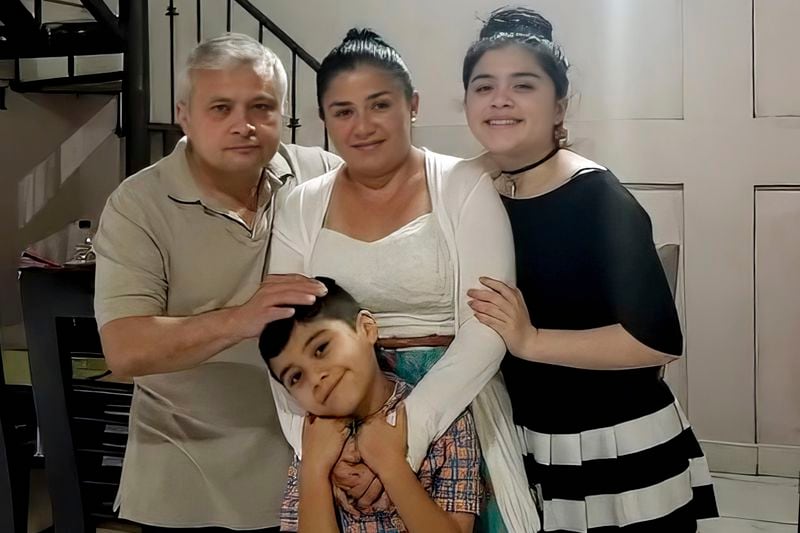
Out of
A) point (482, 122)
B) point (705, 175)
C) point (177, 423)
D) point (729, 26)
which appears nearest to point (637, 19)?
point (729, 26)

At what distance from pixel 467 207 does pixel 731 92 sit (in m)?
1.30

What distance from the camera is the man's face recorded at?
122 cm

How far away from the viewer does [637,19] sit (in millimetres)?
1717

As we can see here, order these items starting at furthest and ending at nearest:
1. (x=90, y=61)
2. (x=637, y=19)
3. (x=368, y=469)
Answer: (x=90, y=61), (x=637, y=19), (x=368, y=469)

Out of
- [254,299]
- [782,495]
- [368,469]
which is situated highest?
[254,299]

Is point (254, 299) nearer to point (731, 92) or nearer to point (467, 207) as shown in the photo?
point (467, 207)

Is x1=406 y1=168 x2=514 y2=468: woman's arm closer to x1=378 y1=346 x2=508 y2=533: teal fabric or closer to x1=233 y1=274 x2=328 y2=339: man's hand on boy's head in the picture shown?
x1=378 y1=346 x2=508 y2=533: teal fabric

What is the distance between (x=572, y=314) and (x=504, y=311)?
12 centimetres

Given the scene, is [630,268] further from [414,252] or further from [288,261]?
[288,261]

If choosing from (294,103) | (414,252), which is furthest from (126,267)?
(294,103)

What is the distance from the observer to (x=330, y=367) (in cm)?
100

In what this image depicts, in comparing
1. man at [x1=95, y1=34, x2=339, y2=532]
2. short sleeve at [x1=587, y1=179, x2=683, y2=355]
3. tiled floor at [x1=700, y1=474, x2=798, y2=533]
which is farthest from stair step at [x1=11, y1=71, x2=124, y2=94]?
tiled floor at [x1=700, y1=474, x2=798, y2=533]

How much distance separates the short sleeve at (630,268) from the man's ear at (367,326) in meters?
0.30

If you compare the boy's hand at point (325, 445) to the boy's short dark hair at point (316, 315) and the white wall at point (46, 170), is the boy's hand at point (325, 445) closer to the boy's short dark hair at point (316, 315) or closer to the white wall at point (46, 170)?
the boy's short dark hair at point (316, 315)
